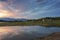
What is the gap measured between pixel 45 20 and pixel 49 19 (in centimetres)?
316

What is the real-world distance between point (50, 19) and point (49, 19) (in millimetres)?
1017

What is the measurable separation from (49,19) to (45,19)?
3041mm

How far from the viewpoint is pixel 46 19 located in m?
90.3

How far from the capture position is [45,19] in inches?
3548

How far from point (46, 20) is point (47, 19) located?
1.59 m

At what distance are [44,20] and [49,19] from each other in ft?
13.4

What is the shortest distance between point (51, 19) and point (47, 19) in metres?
3.34

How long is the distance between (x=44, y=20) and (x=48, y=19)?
3.71m

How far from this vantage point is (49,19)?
90.4m

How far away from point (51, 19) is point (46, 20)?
3.78m

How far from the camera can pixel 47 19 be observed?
91500 millimetres

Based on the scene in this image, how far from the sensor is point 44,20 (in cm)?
8931

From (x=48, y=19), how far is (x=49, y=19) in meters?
0.90

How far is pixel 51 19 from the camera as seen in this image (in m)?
89.5
